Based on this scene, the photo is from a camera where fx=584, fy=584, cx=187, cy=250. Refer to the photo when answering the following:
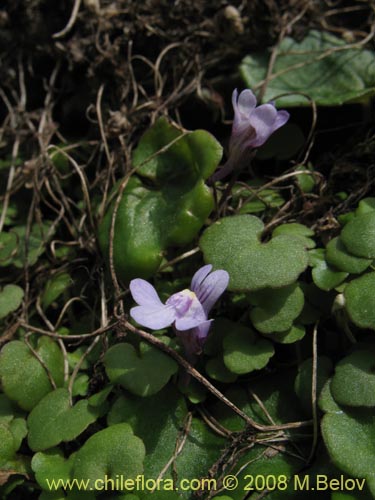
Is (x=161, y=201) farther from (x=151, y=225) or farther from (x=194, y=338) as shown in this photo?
(x=194, y=338)

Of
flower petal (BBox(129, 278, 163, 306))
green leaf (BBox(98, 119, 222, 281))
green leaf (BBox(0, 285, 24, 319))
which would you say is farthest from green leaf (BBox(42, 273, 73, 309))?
flower petal (BBox(129, 278, 163, 306))

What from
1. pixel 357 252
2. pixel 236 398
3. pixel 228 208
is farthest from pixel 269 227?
pixel 236 398

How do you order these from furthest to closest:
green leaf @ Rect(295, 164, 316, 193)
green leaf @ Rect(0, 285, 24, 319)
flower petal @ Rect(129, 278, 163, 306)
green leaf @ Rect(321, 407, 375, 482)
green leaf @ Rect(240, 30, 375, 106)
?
green leaf @ Rect(240, 30, 375, 106)
green leaf @ Rect(295, 164, 316, 193)
green leaf @ Rect(0, 285, 24, 319)
flower petal @ Rect(129, 278, 163, 306)
green leaf @ Rect(321, 407, 375, 482)

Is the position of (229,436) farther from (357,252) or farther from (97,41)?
(97,41)

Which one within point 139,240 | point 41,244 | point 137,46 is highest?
point 137,46

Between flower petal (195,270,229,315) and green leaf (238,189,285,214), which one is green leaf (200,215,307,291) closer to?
flower petal (195,270,229,315)

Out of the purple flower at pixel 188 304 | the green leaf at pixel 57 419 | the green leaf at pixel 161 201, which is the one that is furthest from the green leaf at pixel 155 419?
the green leaf at pixel 161 201
